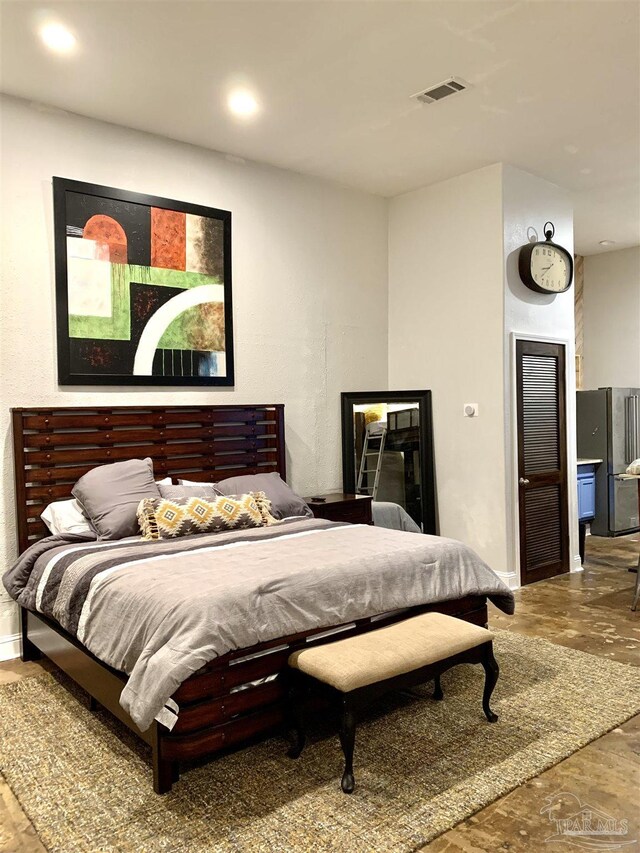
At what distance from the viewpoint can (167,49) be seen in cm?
318

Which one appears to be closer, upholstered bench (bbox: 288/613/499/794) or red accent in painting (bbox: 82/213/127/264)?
upholstered bench (bbox: 288/613/499/794)

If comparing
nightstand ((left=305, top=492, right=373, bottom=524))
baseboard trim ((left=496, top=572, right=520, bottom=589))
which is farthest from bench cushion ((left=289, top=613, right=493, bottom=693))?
baseboard trim ((left=496, top=572, right=520, bottom=589))

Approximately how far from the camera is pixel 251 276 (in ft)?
15.4

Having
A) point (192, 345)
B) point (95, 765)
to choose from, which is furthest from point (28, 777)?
point (192, 345)

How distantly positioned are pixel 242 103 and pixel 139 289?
1.23 m

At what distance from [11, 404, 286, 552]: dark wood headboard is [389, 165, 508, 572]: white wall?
4.45 feet

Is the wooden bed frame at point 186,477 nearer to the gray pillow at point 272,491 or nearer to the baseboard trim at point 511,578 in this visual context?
the gray pillow at point 272,491

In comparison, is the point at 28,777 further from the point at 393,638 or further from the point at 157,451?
the point at 157,451

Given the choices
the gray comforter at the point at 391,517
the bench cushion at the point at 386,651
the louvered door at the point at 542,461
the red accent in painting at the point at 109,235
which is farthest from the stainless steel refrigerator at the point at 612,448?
the red accent in painting at the point at 109,235

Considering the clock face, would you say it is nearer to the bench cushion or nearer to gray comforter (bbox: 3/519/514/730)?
gray comforter (bbox: 3/519/514/730)

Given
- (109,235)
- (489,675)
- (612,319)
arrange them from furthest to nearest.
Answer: (612,319) → (109,235) → (489,675)

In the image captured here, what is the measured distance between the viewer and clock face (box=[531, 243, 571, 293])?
496 cm

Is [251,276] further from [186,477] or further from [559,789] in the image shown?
[559,789]

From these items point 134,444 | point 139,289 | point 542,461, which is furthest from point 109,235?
point 542,461
